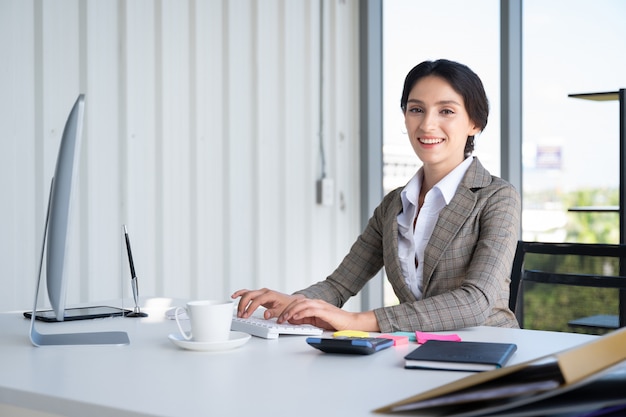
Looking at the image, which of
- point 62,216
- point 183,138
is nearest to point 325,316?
point 62,216

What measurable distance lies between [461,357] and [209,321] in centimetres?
42

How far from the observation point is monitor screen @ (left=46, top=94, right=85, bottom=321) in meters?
1.28

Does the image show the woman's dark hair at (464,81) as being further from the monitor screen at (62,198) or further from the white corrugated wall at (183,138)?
the white corrugated wall at (183,138)

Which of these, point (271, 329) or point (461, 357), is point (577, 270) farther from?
point (461, 357)

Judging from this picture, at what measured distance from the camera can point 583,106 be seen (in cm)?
316

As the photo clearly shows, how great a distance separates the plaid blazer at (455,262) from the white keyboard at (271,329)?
0.16m

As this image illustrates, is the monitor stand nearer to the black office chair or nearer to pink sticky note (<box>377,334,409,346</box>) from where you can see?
pink sticky note (<box>377,334,409,346</box>)

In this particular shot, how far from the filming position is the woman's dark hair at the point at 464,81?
1.96m

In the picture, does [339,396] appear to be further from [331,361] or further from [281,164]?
[281,164]

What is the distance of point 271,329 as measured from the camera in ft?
4.53

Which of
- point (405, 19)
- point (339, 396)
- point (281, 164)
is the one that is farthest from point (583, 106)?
point (339, 396)

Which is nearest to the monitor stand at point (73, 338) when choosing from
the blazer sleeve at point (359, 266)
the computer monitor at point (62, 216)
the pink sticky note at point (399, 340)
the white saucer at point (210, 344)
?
the computer monitor at point (62, 216)

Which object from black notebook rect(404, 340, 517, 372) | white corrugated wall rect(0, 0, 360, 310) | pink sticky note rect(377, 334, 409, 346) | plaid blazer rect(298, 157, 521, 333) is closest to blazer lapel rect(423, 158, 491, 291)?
plaid blazer rect(298, 157, 521, 333)

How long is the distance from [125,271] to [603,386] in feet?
7.09
